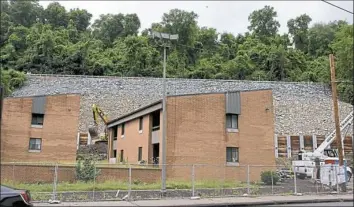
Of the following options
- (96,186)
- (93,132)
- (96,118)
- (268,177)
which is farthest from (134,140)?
(96,118)

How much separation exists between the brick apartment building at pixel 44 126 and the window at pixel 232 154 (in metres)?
13.6

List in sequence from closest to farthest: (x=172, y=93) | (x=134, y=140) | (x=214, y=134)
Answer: (x=214, y=134), (x=134, y=140), (x=172, y=93)

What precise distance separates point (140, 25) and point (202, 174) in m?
74.4

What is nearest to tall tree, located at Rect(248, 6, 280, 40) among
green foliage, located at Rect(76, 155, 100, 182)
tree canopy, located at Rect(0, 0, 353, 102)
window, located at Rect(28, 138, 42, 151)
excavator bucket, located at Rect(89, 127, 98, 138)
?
tree canopy, located at Rect(0, 0, 353, 102)

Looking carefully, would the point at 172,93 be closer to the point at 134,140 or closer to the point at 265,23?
the point at 134,140

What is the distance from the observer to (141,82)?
61.8 m

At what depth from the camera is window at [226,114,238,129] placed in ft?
99.5

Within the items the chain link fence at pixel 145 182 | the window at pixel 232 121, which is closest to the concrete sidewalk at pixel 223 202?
the chain link fence at pixel 145 182

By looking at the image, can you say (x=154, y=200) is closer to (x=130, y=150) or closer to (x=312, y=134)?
(x=130, y=150)

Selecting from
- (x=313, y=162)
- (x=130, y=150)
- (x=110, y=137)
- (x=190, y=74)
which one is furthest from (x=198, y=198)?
(x=190, y=74)

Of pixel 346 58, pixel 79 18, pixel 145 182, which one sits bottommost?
pixel 145 182

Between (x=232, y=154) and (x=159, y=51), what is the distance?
156ft

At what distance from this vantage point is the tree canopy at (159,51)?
232 feet

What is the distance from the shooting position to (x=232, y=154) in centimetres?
3014
